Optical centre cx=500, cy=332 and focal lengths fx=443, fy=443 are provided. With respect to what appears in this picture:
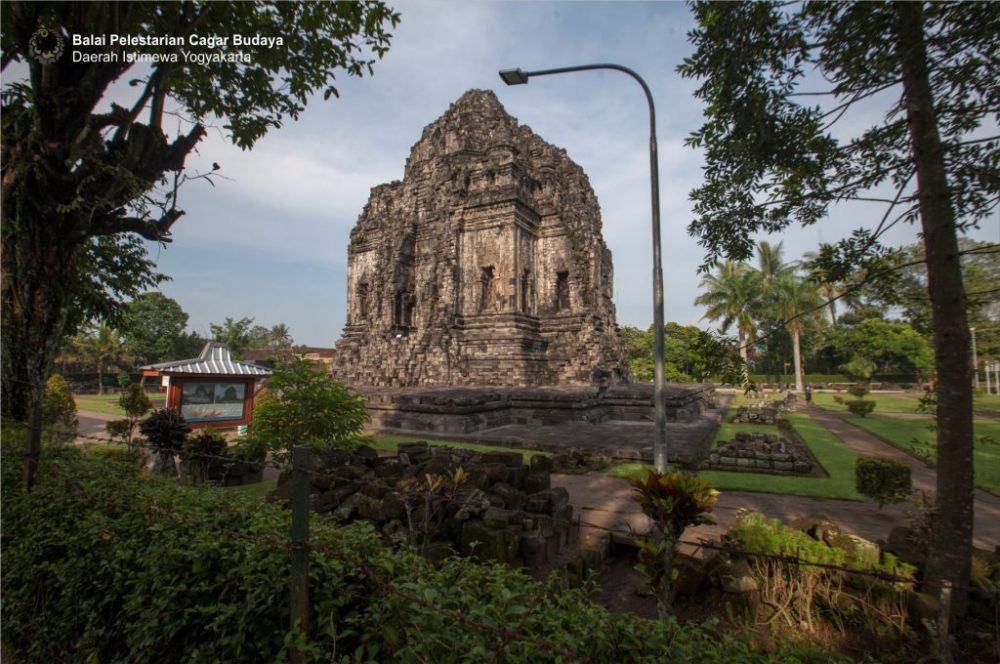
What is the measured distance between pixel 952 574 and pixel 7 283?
10503 millimetres

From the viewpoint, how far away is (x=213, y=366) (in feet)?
42.4

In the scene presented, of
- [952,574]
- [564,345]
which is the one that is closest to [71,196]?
[952,574]

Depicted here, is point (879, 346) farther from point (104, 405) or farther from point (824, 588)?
point (104, 405)

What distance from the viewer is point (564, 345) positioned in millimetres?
19531

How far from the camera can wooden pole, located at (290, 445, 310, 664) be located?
6.91ft

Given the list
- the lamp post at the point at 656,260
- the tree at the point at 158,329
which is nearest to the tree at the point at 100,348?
the tree at the point at 158,329

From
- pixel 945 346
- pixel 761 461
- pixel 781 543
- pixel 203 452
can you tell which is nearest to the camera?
pixel 945 346

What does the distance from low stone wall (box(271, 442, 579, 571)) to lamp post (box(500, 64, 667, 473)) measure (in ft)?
5.35

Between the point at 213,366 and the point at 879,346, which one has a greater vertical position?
the point at 879,346

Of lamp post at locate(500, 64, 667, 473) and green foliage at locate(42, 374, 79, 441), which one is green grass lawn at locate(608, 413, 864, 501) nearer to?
lamp post at locate(500, 64, 667, 473)

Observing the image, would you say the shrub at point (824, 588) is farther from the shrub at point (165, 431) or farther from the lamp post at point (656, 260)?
the shrub at point (165, 431)

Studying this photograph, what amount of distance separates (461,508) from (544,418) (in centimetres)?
1024

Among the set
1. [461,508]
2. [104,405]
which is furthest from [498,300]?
[104,405]

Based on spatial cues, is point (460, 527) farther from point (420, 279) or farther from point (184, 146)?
point (420, 279)
